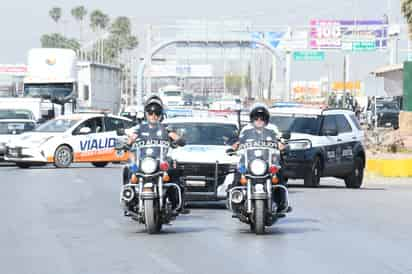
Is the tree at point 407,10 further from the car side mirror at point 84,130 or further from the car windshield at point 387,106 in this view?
the car windshield at point 387,106

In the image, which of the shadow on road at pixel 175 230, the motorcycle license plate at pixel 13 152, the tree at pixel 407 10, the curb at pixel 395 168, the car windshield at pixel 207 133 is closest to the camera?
the shadow on road at pixel 175 230

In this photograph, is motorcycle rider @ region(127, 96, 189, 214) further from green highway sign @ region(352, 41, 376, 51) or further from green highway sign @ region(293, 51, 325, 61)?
green highway sign @ region(293, 51, 325, 61)

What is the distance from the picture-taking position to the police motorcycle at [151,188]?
14.3 m

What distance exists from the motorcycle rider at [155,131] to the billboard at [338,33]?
234 feet

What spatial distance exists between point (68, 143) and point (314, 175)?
1014 centimetres

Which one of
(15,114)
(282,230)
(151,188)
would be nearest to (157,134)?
(151,188)

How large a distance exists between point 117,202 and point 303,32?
6999 cm

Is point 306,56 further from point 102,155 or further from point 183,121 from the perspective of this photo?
point 183,121

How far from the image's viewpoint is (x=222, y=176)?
59.5 ft

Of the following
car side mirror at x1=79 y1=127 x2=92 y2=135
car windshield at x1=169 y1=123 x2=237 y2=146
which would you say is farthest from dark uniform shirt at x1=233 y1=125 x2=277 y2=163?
car side mirror at x1=79 y1=127 x2=92 y2=135

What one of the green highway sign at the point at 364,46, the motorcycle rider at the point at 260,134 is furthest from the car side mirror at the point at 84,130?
the green highway sign at the point at 364,46

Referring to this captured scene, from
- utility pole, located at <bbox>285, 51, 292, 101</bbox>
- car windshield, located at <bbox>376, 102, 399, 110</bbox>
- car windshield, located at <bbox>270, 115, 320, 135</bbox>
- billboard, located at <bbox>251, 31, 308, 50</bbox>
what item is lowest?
car windshield, located at <bbox>376, 102, 399, 110</bbox>

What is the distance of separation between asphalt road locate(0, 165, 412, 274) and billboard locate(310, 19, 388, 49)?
65793 millimetres

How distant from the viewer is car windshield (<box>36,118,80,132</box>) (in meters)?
33.2
